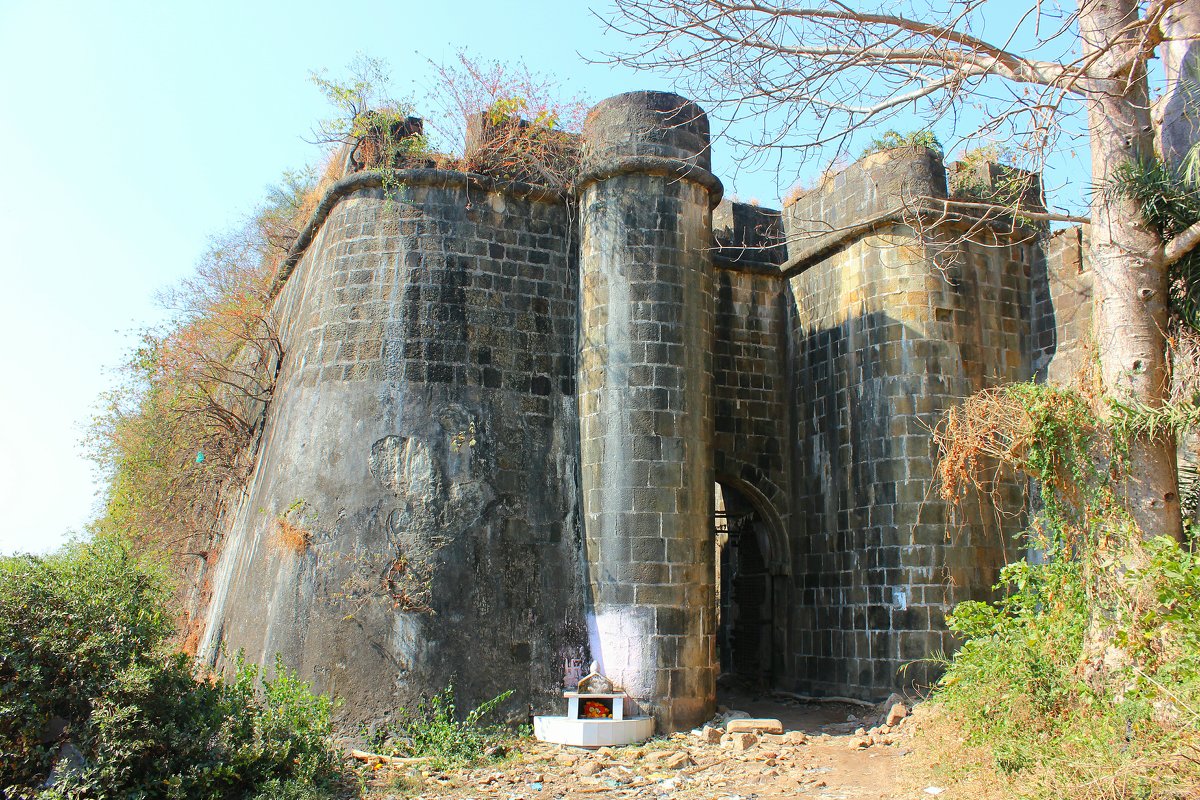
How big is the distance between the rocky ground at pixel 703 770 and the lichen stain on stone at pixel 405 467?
2633 millimetres

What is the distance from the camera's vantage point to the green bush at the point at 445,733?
8375 mm

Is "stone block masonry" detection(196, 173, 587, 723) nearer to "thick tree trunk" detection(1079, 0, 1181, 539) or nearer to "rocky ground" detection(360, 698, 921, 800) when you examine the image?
"rocky ground" detection(360, 698, 921, 800)

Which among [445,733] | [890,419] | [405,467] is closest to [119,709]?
[445,733]

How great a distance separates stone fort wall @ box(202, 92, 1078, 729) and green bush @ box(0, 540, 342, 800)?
4.93 feet

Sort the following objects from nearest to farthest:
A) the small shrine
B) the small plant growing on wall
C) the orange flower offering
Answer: the small shrine < the orange flower offering < the small plant growing on wall

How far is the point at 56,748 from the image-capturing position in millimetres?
6539

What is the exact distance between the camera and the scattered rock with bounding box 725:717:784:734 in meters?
8.86

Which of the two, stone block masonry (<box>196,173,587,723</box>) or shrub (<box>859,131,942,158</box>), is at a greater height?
shrub (<box>859,131,942,158</box>)

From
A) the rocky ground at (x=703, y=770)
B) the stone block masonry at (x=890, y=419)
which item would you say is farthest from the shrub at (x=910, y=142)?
the rocky ground at (x=703, y=770)

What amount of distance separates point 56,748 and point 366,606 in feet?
9.67

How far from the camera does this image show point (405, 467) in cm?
951

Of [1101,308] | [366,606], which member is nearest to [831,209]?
[1101,308]

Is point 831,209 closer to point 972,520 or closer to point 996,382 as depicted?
point 996,382

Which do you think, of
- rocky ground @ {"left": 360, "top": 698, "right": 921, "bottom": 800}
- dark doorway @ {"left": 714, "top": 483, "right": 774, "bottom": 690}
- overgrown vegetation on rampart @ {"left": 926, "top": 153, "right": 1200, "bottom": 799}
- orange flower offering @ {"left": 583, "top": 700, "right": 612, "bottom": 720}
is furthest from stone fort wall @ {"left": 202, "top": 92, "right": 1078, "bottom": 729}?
overgrown vegetation on rampart @ {"left": 926, "top": 153, "right": 1200, "bottom": 799}
